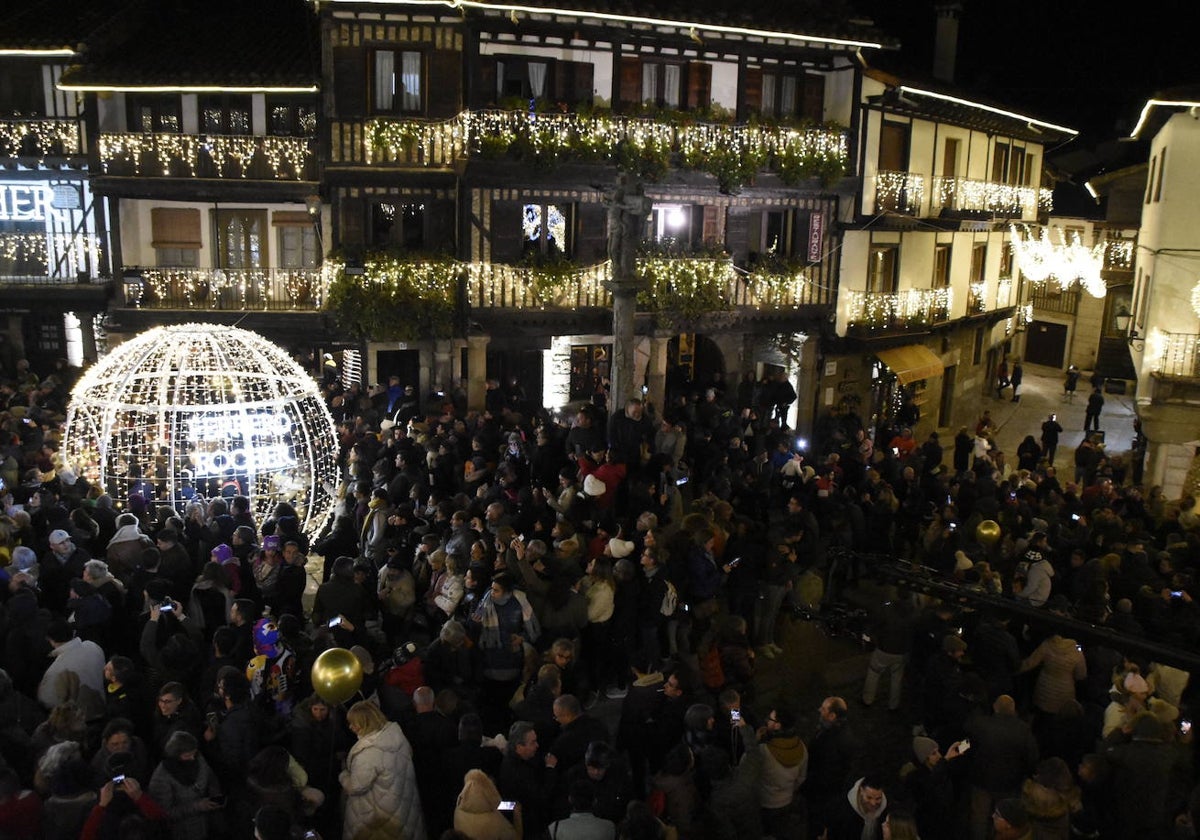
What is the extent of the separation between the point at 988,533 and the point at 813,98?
15.4m

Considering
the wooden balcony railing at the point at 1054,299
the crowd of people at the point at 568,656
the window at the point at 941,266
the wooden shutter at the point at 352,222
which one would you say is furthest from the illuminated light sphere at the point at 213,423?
the wooden balcony railing at the point at 1054,299

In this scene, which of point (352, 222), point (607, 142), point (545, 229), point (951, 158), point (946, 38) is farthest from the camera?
point (946, 38)

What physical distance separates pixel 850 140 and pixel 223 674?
71.8 feet

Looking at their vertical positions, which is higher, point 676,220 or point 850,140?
point 850,140

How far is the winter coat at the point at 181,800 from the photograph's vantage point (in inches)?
278

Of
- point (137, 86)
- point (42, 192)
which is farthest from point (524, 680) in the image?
point (42, 192)

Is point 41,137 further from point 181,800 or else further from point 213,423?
point 181,800

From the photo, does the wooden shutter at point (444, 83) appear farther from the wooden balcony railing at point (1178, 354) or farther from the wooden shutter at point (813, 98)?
the wooden balcony railing at point (1178, 354)

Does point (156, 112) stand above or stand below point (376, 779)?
above

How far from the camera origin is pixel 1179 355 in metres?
20.8

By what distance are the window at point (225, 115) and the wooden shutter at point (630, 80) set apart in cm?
889

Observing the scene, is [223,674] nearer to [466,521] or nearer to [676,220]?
[466,521]

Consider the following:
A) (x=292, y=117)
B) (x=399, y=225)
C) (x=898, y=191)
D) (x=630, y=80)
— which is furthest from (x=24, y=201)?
(x=898, y=191)

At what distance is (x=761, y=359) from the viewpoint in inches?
1068
